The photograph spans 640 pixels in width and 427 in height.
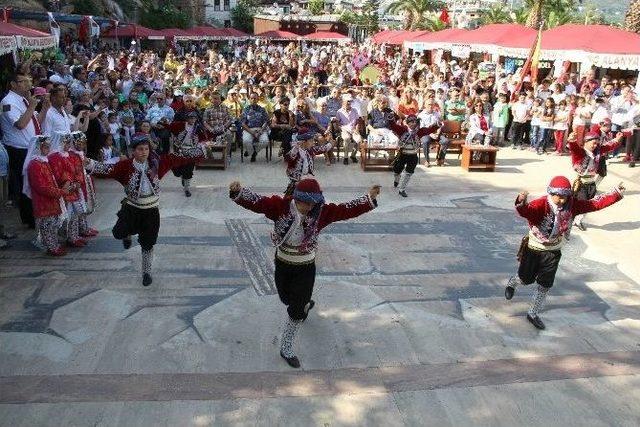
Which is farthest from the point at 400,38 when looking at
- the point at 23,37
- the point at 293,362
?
the point at 293,362

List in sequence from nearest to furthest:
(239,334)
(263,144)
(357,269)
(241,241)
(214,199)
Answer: (239,334), (357,269), (241,241), (214,199), (263,144)

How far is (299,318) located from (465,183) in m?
7.58

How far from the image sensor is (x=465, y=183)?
11.8 metres

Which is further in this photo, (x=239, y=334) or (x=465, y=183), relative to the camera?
(x=465, y=183)

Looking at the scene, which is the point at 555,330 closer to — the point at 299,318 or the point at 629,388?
the point at 629,388

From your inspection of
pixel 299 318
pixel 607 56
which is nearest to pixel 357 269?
pixel 299 318

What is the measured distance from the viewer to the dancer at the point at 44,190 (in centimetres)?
695

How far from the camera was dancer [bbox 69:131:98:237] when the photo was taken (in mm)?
7336

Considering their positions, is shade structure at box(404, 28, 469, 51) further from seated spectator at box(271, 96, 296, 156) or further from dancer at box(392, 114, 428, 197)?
dancer at box(392, 114, 428, 197)

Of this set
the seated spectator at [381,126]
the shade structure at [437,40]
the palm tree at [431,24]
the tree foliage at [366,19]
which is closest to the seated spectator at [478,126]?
the seated spectator at [381,126]

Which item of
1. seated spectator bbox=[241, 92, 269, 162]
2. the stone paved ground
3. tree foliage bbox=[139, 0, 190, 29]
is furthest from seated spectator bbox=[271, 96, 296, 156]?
tree foliage bbox=[139, 0, 190, 29]

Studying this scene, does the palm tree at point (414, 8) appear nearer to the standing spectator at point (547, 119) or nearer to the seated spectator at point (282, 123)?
the standing spectator at point (547, 119)

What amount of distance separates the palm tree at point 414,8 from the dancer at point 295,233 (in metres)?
45.5

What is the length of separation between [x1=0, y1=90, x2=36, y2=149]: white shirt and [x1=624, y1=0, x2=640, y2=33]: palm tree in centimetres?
2297
